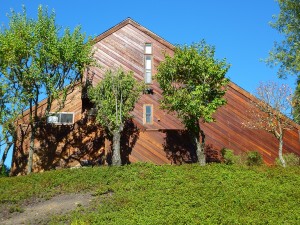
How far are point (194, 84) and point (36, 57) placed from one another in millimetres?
9944

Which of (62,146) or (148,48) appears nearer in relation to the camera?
(62,146)

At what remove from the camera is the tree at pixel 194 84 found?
2584 cm

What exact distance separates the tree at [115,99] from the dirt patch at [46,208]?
6998 mm

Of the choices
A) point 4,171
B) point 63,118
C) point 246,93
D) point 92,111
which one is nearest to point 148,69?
point 92,111

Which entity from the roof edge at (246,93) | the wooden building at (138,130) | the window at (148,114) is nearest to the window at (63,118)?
the wooden building at (138,130)

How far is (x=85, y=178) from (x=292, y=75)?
16732mm

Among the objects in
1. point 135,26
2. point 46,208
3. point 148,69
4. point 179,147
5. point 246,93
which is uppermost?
point 135,26

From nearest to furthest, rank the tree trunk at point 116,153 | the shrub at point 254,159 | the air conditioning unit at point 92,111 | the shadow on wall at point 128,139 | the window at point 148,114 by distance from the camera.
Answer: the tree trunk at point 116,153, the shrub at point 254,159, the shadow on wall at point 128,139, the air conditioning unit at point 92,111, the window at point 148,114

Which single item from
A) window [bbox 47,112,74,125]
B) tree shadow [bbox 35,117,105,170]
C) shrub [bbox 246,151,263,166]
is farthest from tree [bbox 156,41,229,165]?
window [bbox 47,112,74,125]

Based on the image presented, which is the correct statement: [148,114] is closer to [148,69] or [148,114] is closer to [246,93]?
[148,69]

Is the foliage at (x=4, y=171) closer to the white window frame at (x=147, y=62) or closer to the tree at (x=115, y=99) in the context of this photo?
the tree at (x=115, y=99)

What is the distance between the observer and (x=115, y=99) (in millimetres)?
27266

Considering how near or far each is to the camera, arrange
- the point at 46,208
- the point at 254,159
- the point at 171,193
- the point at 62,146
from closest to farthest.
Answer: the point at 46,208 → the point at 171,193 → the point at 254,159 → the point at 62,146

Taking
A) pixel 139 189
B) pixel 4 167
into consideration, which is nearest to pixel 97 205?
pixel 139 189
